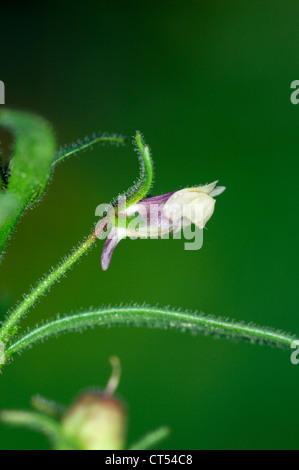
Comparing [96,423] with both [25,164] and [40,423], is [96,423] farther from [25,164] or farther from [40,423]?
[25,164]

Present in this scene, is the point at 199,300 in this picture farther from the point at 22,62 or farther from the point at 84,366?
the point at 22,62

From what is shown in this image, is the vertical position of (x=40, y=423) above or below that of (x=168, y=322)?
below

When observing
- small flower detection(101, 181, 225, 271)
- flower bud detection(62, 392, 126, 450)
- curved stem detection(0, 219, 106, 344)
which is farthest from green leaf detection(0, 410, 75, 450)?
small flower detection(101, 181, 225, 271)

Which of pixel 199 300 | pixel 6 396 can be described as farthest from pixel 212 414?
pixel 6 396

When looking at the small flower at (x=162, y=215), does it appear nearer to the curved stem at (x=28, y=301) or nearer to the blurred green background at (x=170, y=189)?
the curved stem at (x=28, y=301)

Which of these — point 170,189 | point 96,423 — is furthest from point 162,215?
point 170,189

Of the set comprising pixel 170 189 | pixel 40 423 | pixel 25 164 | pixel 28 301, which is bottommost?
pixel 40 423
